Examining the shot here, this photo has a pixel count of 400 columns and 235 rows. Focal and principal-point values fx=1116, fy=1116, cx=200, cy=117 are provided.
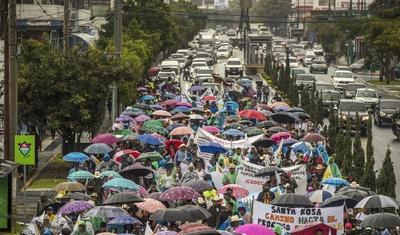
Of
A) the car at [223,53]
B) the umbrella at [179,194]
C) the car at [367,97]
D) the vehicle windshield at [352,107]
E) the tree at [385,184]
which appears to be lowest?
the car at [223,53]

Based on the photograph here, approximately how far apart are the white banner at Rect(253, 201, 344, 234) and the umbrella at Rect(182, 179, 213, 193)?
3359mm

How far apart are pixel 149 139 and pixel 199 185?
7.57 m

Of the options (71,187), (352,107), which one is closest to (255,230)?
(71,187)

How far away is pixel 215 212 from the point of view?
68.5 ft

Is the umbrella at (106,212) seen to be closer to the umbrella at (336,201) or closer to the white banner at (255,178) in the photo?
the umbrella at (336,201)

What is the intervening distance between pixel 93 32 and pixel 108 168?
42.9 m

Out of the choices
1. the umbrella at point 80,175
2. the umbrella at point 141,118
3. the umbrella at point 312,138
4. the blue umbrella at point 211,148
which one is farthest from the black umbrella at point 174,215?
the umbrella at point 141,118

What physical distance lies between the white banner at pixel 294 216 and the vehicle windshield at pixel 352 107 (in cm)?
2538

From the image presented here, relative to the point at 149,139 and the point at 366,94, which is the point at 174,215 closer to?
the point at 149,139

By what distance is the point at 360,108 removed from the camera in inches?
1763

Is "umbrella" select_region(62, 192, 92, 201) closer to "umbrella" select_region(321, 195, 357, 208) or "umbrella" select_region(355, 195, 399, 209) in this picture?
"umbrella" select_region(321, 195, 357, 208)

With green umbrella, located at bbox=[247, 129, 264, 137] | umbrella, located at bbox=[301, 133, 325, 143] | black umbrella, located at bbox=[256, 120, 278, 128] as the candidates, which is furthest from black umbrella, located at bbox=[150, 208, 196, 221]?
black umbrella, located at bbox=[256, 120, 278, 128]

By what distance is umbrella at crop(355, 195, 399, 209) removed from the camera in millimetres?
20094

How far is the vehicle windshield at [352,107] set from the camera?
146ft
